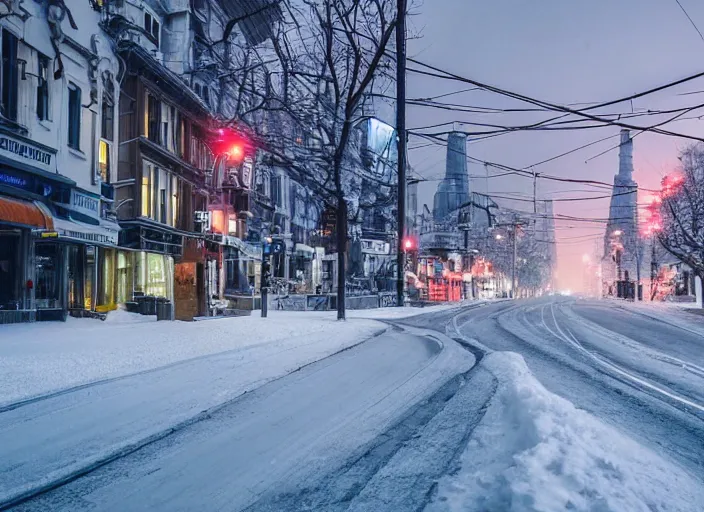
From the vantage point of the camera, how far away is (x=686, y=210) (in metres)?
32.6

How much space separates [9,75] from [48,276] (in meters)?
5.58

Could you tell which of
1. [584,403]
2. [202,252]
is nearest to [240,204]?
[202,252]

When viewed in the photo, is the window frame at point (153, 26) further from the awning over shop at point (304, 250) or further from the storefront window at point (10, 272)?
the awning over shop at point (304, 250)

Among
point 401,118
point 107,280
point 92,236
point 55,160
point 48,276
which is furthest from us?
point 401,118

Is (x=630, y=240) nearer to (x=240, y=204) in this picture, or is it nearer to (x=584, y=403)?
(x=240, y=204)

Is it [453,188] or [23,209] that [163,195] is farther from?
[453,188]

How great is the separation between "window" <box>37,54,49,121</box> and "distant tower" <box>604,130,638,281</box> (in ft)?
210

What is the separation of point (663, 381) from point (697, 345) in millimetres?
6094

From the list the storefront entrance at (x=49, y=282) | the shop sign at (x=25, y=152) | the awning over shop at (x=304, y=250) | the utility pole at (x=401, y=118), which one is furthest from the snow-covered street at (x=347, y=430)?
the awning over shop at (x=304, y=250)

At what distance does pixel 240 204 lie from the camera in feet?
94.0

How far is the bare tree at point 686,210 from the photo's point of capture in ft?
99.0

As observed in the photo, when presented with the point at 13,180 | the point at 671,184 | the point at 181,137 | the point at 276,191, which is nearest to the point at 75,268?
the point at 13,180

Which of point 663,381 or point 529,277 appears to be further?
point 529,277

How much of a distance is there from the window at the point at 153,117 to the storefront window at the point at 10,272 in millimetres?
7461
